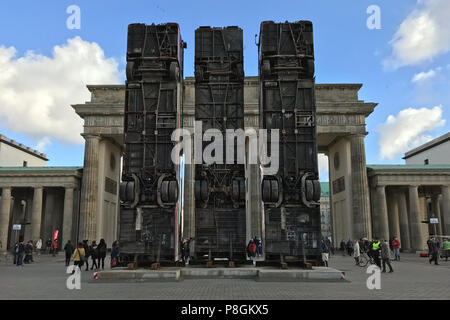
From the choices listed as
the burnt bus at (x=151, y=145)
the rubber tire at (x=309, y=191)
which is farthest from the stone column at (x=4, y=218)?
the rubber tire at (x=309, y=191)

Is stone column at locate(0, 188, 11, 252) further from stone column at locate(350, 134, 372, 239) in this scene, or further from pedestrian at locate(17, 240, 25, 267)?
stone column at locate(350, 134, 372, 239)

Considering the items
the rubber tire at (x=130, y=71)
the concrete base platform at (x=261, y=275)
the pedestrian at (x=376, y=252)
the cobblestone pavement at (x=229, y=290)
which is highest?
the rubber tire at (x=130, y=71)

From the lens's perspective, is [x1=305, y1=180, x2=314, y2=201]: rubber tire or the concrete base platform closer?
the concrete base platform

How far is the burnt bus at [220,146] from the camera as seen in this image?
20.8m

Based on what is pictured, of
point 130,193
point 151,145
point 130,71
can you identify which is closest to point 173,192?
point 130,193

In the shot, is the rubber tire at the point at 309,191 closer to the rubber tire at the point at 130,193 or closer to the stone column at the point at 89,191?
the rubber tire at the point at 130,193

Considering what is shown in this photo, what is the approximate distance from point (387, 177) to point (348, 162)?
5238mm

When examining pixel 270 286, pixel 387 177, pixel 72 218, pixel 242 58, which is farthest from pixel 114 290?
pixel 387 177

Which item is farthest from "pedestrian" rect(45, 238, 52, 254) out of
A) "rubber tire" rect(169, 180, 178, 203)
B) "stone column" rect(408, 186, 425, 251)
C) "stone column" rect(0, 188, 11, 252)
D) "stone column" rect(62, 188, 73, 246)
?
"stone column" rect(408, 186, 425, 251)

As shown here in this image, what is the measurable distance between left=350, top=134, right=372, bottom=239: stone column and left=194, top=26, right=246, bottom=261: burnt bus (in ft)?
100

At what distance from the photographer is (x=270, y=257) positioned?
19906mm

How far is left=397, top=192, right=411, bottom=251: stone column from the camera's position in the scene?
175 feet

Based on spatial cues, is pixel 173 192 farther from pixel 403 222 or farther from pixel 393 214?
pixel 393 214

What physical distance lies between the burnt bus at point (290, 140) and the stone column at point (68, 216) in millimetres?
36731
